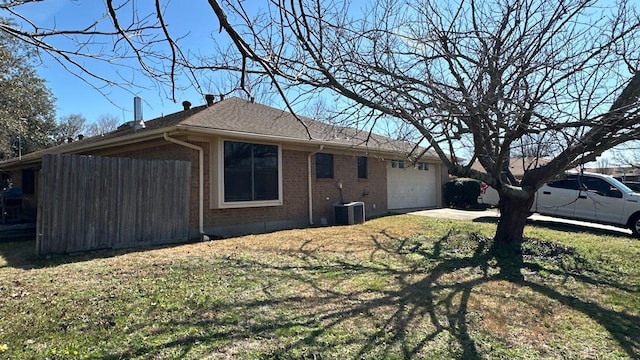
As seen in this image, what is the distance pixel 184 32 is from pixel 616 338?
5399 mm

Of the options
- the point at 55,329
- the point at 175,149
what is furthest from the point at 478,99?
the point at 175,149

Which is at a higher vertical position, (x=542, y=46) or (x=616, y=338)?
(x=542, y=46)

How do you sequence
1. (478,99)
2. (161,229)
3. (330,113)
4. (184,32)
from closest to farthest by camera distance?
(184,32) < (478,99) < (330,113) < (161,229)

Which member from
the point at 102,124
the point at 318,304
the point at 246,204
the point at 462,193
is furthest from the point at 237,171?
the point at 102,124

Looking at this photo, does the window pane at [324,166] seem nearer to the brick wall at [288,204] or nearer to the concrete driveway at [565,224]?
the brick wall at [288,204]

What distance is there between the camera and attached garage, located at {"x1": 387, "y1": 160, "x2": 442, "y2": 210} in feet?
53.1

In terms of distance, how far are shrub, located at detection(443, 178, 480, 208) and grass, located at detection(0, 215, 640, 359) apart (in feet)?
31.1

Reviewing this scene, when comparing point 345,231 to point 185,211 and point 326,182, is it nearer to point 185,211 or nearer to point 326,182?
point 326,182

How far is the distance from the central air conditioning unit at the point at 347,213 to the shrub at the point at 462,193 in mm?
7575

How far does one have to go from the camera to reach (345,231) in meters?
10.7

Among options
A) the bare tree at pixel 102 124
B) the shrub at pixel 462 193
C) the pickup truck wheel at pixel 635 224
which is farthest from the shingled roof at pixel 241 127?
the bare tree at pixel 102 124

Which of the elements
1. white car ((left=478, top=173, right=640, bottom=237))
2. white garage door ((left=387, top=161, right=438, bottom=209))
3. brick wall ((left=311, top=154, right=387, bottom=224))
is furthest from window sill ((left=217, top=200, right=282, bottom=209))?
white car ((left=478, top=173, right=640, bottom=237))

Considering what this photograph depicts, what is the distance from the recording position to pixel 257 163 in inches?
418

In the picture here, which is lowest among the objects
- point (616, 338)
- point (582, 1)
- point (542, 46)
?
point (616, 338)
